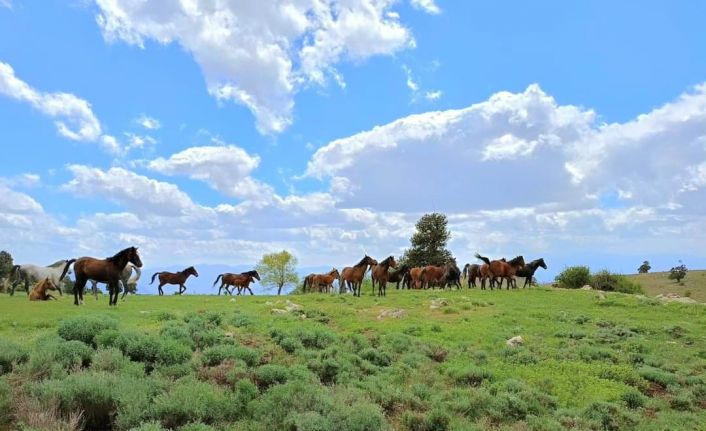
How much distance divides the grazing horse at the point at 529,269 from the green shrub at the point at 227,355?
108 ft

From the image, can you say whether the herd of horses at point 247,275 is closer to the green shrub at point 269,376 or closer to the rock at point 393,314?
the rock at point 393,314

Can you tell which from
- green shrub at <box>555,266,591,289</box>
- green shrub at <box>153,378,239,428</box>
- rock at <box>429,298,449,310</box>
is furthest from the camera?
green shrub at <box>555,266,591,289</box>

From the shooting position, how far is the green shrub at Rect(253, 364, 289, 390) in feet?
32.1

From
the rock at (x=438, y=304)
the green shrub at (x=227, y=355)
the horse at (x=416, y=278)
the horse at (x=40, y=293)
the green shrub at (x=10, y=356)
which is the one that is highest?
the horse at (x=416, y=278)

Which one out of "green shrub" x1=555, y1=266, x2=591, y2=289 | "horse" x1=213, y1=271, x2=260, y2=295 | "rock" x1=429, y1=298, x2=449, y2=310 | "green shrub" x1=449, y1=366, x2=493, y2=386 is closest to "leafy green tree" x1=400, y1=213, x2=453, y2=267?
"green shrub" x1=555, y1=266, x2=591, y2=289

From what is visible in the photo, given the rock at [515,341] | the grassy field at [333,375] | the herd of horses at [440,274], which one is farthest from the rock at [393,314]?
the herd of horses at [440,274]

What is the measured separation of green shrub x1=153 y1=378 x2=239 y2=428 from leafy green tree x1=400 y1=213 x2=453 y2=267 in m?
60.3

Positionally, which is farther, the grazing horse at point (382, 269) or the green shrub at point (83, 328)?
the grazing horse at point (382, 269)

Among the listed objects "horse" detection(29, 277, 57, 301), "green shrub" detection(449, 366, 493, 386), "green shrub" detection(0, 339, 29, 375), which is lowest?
"green shrub" detection(449, 366, 493, 386)

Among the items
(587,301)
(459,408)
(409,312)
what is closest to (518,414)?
(459,408)

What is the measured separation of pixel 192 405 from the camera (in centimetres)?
775

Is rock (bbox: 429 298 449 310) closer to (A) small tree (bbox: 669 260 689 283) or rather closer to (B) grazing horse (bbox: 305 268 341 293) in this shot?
(B) grazing horse (bbox: 305 268 341 293)

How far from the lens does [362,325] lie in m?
17.7

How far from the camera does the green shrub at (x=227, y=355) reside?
10555mm
